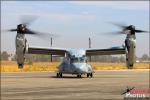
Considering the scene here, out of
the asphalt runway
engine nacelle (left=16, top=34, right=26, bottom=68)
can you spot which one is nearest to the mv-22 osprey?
engine nacelle (left=16, top=34, right=26, bottom=68)

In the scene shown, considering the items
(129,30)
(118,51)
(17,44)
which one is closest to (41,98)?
(17,44)

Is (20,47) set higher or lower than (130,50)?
higher

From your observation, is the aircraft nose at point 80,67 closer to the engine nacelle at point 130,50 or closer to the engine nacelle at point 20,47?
the engine nacelle at point 130,50

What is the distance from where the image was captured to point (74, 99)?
1555 cm

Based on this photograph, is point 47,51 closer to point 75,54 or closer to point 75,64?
point 75,54

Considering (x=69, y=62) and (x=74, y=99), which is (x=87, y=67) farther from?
(x=74, y=99)

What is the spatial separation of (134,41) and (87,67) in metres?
5.15

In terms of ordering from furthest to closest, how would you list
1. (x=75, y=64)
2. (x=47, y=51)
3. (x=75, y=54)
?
(x=47, y=51) → (x=75, y=54) → (x=75, y=64)

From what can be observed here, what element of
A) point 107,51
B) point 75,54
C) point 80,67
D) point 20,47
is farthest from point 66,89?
point 107,51

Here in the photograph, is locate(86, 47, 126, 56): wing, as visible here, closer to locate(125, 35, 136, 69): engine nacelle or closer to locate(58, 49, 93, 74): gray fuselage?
locate(125, 35, 136, 69): engine nacelle

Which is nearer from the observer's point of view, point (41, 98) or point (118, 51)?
point (41, 98)

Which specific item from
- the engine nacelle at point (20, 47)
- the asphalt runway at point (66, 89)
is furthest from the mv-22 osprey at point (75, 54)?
the asphalt runway at point (66, 89)

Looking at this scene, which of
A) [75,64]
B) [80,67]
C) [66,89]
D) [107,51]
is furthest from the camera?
[107,51]

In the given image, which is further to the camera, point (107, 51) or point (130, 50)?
point (107, 51)
